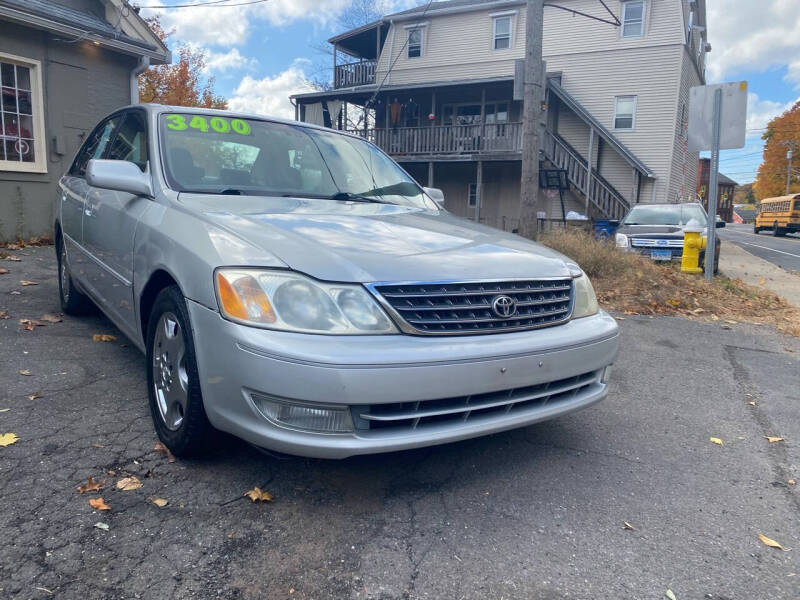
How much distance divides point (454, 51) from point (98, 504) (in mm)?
23653

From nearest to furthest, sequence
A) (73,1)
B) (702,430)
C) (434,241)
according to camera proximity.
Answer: (434,241)
(702,430)
(73,1)

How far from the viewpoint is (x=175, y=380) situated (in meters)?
2.54

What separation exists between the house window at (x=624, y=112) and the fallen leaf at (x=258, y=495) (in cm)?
2149

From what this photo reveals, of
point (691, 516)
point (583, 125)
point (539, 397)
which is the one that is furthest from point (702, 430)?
point (583, 125)

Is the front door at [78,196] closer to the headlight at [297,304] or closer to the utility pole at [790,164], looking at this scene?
the headlight at [297,304]

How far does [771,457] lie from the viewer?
10.00ft

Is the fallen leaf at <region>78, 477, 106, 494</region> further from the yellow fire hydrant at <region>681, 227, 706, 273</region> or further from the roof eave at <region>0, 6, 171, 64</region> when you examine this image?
the yellow fire hydrant at <region>681, 227, 706, 273</region>

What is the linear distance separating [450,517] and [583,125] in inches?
842

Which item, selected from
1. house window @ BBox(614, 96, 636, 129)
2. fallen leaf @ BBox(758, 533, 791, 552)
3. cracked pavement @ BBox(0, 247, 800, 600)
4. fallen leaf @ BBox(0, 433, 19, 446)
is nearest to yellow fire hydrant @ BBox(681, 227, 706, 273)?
cracked pavement @ BBox(0, 247, 800, 600)

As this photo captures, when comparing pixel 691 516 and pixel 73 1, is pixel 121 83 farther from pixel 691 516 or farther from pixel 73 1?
pixel 691 516

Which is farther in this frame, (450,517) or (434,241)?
(434,241)

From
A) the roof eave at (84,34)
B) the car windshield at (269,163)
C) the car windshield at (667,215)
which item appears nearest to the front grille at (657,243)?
the car windshield at (667,215)

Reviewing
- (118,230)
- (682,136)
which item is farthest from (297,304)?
(682,136)

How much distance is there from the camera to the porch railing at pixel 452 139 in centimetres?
1995
